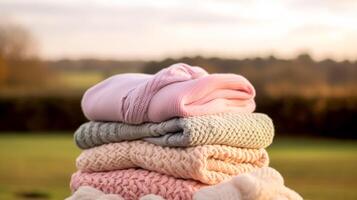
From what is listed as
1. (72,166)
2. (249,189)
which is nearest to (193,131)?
(249,189)

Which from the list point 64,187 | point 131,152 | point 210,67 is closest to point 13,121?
point 64,187

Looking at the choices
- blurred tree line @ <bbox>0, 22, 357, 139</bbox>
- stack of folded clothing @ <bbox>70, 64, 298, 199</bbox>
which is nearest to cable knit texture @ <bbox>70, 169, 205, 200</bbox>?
stack of folded clothing @ <bbox>70, 64, 298, 199</bbox>

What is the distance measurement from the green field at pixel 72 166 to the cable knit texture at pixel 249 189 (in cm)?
360

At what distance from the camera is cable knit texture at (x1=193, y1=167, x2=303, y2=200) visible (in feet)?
4.63

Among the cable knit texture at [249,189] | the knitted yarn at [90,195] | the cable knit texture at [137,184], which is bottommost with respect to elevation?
the knitted yarn at [90,195]

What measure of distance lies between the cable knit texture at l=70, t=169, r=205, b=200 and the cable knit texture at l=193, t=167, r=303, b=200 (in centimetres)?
9

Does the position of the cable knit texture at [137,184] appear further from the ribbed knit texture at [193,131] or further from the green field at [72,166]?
the green field at [72,166]

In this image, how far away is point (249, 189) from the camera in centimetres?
141

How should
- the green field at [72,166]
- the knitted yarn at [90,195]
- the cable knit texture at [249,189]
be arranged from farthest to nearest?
the green field at [72,166] < the knitted yarn at [90,195] < the cable knit texture at [249,189]

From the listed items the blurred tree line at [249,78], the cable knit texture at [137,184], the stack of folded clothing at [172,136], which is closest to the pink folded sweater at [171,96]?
the stack of folded clothing at [172,136]

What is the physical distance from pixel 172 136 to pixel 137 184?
152 mm

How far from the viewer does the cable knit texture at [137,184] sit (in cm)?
155

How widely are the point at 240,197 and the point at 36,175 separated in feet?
14.3

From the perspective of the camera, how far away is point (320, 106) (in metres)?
5.48
